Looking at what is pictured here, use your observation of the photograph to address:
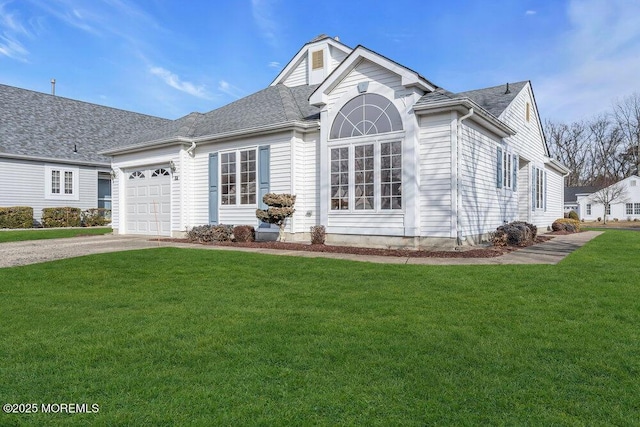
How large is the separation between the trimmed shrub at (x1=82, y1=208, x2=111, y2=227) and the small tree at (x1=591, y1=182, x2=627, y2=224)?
44.8m

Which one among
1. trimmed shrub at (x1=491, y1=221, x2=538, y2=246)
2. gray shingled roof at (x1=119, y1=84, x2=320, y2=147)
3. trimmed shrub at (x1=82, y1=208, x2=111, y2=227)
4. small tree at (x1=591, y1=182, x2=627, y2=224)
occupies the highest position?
gray shingled roof at (x1=119, y1=84, x2=320, y2=147)

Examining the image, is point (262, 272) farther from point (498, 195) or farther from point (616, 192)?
point (616, 192)

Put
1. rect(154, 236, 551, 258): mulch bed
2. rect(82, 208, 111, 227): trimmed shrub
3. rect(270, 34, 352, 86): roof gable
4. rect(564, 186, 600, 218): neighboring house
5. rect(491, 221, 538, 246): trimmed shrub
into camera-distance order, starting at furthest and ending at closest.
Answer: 1. rect(564, 186, 600, 218): neighboring house
2. rect(82, 208, 111, 227): trimmed shrub
3. rect(270, 34, 352, 86): roof gable
4. rect(491, 221, 538, 246): trimmed shrub
5. rect(154, 236, 551, 258): mulch bed

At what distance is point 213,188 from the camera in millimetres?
14742

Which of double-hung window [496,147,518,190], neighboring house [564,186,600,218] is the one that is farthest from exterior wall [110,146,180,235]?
neighboring house [564,186,600,218]

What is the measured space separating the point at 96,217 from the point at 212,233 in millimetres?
13547

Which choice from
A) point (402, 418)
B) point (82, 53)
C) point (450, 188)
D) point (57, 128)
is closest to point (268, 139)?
point (450, 188)

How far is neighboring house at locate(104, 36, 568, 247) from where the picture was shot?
11.2m

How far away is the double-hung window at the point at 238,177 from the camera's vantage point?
45.8ft

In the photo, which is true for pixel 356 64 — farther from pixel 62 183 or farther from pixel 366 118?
pixel 62 183

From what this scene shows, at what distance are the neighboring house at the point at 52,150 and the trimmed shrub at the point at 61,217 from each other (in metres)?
0.71

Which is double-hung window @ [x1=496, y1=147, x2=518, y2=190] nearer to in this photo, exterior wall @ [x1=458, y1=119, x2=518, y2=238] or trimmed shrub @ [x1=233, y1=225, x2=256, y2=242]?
exterior wall @ [x1=458, y1=119, x2=518, y2=238]

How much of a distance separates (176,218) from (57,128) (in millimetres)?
14007

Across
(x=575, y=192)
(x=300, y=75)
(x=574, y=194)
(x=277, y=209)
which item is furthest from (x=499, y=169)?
(x=575, y=192)
